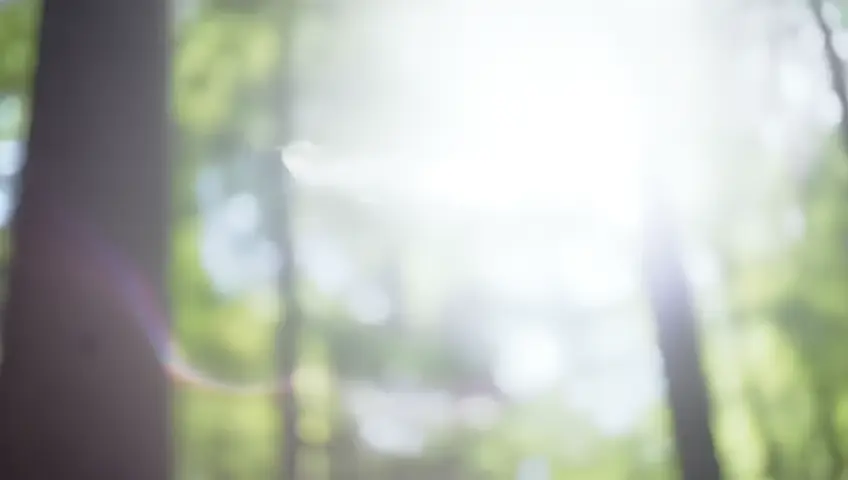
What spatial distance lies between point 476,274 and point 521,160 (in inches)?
58.5

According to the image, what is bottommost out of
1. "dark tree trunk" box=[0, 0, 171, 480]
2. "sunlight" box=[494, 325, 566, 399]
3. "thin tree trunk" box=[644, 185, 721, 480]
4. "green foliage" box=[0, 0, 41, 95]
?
"sunlight" box=[494, 325, 566, 399]

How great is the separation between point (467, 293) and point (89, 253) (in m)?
7.26

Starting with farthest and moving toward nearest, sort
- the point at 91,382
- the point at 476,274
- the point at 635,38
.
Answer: the point at 476,274, the point at 635,38, the point at 91,382

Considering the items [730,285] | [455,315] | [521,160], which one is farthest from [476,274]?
[730,285]

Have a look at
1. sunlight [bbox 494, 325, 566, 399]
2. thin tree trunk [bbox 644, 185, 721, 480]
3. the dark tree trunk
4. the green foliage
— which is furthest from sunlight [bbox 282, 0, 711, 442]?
the dark tree trunk

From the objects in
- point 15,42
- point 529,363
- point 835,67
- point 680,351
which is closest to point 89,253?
point 680,351

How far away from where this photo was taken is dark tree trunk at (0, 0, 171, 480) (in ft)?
5.03

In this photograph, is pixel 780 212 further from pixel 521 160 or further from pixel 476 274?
pixel 476 274

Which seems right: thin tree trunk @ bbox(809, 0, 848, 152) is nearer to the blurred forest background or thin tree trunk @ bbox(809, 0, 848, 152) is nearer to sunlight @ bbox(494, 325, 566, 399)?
the blurred forest background

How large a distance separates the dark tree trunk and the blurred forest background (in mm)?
3054

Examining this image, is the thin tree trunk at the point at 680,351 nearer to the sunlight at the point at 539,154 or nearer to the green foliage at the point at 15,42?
the sunlight at the point at 539,154

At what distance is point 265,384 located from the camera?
6609 millimetres

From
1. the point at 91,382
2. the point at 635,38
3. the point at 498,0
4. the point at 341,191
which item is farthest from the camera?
the point at 341,191

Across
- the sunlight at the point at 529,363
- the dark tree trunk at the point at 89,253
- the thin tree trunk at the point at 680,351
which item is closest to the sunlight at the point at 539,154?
the sunlight at the point at 529,363
